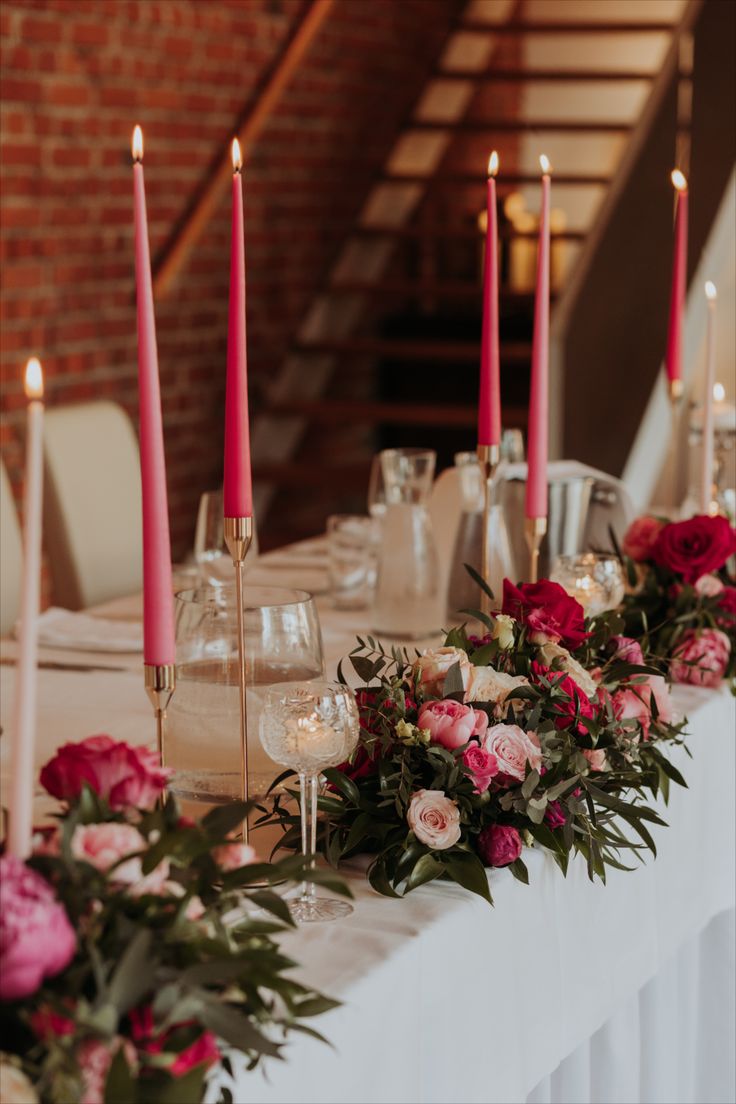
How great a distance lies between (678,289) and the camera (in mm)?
1649

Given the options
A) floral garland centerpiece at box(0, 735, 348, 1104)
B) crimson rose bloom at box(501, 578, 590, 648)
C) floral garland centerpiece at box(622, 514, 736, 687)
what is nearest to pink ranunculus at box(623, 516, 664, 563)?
floral garland centerpiece at box(622, 514, 736, 687)

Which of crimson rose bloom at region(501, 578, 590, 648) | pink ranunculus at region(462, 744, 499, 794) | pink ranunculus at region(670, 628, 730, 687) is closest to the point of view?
pink ranunculus at region(462, 744, 499, 794)

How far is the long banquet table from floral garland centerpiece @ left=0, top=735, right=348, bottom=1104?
80mm

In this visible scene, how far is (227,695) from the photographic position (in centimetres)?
117

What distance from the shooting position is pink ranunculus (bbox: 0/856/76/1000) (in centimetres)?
62

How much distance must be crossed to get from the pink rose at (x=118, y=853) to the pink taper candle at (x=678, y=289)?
3.52 feet

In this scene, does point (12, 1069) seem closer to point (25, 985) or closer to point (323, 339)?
point (25, 985)

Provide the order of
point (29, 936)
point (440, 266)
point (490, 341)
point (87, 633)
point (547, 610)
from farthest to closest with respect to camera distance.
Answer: point (440, 266) < point (87, 633) < point (490, 341) < point (547, 610) < point (29, 936)

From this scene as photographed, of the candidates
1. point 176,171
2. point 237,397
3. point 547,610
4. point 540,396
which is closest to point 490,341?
point 540,396

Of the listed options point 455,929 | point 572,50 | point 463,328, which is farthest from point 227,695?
point 572,50

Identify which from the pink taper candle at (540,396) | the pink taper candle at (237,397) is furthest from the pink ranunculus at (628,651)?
the pink taper candle at (237,397)

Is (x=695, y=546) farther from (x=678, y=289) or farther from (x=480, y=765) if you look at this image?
(x=480, y=765)

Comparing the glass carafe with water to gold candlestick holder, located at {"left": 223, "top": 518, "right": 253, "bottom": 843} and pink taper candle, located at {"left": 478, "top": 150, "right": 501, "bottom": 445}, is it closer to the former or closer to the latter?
pink taper candle, located at {"left": 478, "top": 150, "right": 501, "bottom": 445}

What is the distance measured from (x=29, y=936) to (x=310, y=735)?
1.09ft
